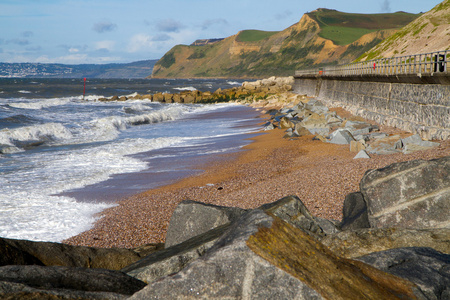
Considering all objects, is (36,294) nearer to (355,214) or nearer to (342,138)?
(355,214)

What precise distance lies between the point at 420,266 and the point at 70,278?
228 centimetres

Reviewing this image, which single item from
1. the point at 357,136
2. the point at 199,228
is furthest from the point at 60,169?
→ the point at 357,136

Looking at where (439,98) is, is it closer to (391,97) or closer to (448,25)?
(391,97)

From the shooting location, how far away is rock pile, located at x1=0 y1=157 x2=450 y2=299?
1861 millimetres

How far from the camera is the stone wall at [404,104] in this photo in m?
10.1

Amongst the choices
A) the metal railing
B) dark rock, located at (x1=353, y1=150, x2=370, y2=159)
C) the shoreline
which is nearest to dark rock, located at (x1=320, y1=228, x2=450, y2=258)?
the shoreline

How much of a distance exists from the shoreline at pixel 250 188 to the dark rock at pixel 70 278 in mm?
3541

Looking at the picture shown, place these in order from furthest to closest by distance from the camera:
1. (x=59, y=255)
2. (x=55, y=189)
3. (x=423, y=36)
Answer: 1. (x=423, y=36)
2. (x=55, y=189)
3. (x=59, y=255)

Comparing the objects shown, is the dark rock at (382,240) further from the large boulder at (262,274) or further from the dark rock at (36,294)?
the dark rock at (36,294)

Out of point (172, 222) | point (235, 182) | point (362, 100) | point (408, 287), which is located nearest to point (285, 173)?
point (235, 182)

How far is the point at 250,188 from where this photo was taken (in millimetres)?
8453

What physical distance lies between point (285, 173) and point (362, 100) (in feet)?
34.1

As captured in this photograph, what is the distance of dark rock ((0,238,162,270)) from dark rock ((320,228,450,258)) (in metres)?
2.12

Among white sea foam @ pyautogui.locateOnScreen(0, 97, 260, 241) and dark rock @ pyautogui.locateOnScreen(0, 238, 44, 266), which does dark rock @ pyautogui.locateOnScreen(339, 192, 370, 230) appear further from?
white sea foam @ pyautogui.locateOnScreen(0, 97, 260, 241)
